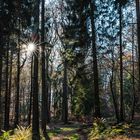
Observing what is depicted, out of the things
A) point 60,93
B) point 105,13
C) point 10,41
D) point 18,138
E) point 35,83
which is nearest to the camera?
point 18,138

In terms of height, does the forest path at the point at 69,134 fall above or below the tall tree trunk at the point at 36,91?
below

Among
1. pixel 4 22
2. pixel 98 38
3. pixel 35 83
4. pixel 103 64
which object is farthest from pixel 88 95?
pixel 35 83

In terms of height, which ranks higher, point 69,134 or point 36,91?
point 36,91

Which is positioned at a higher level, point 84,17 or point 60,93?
point 84,17

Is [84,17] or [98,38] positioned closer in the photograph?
[84,17]

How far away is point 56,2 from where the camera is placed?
109 feet

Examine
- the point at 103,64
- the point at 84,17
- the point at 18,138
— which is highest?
the point at 84,17

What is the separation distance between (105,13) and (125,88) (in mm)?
28080

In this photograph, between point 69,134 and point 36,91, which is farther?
point 69,134

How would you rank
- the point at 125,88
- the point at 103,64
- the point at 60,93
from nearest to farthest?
the point at 103,64 → the point at 60,93 → the point at 125,88

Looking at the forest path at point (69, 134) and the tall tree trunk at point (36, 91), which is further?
the tall tree trunk at point (36, 91)

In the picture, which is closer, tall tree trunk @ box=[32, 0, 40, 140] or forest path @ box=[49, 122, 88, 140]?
forest path @ box=[49, 122, 88, 140]

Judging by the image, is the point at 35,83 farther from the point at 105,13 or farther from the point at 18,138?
the point at 105,13

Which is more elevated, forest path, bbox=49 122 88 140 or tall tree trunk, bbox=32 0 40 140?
tall tree trunk, bbox=32 0 40 140
